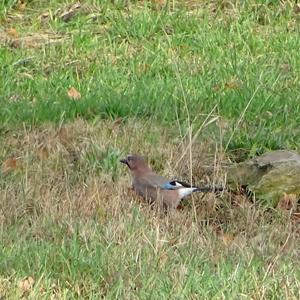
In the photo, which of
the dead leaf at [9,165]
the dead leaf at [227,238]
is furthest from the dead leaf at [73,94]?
the dead leaf at [227,238]

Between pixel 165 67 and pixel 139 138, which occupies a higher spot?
pixel 139 138

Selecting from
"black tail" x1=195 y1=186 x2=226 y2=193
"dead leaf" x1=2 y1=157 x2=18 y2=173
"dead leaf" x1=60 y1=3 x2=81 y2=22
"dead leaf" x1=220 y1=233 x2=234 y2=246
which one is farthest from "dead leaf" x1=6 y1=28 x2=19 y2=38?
"dead leaf" x1=220 y1=233 x2=234 y2=246

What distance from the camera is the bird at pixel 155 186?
22.7ft

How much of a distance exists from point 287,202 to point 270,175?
0.24m

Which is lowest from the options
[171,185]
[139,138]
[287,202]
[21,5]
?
[21,5]

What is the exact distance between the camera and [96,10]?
37.1ft

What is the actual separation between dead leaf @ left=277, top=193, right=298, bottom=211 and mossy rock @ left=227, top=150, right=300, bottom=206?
33mm

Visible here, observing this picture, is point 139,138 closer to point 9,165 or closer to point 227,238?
point 9,165

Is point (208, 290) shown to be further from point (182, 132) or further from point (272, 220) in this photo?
point (182, 132)

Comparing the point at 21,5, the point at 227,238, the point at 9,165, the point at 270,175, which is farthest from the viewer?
the point at 21,5

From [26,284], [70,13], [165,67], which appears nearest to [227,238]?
[26,284]

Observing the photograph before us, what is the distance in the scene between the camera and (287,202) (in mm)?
7105

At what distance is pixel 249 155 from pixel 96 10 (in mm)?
3947

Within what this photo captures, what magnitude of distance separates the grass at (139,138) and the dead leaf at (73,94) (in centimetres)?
6
